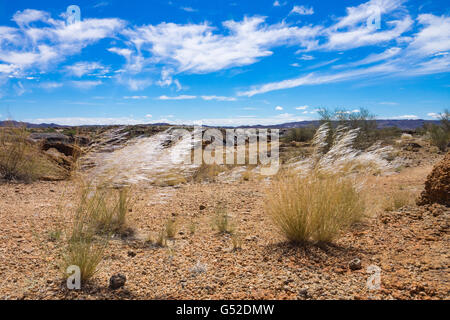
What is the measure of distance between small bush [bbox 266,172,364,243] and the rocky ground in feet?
0.57

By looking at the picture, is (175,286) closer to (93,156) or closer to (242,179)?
(93,156)

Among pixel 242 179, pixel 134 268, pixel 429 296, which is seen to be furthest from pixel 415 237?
pixel 242 179

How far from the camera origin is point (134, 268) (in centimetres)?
297

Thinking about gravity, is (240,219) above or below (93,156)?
below

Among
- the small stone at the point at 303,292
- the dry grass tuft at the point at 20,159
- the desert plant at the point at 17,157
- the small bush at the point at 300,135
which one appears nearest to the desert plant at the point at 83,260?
the small stone at the point at 303,292

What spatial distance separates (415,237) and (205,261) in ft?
7.83

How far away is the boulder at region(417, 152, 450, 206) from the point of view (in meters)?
4.09

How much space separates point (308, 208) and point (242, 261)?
94 centimetres

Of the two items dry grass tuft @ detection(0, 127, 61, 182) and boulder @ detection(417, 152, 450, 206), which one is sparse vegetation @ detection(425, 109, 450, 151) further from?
dry grass tuft @ detection(0, 127, 61, 182)

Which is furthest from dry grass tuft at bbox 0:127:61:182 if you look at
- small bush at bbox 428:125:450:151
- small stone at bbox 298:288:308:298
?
small bush at bbox 428:125:450:151

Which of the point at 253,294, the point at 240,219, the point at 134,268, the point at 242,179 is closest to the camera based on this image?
the point at 253,294

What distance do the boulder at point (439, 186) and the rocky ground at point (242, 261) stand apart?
0.19 m

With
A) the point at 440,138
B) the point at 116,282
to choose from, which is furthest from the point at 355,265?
the point at 440,138

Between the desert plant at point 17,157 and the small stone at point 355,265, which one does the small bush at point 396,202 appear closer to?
the small stone at point 355,265
